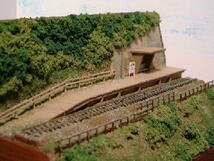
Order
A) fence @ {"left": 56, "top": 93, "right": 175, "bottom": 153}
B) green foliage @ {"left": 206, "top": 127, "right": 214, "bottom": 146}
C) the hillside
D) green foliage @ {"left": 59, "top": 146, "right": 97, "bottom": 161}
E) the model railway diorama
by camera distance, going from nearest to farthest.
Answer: green foliage @ {"left": 59, "top": 146, "right": 97, "bottom": 161}, fence @ {"left": 56, "top": 93, "right": 175, "bottom": 153}, the model railway diorama, the hillside, green foliage @ {"left": 206, "top": 127, "right": 214, "bottom": 146}

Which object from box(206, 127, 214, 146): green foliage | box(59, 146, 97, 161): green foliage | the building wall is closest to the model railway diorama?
box(59, 146, 97, 161): green foliage

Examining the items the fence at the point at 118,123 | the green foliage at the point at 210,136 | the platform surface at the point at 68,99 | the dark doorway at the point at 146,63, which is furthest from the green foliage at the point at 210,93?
the dark doorway at the point at 146,63

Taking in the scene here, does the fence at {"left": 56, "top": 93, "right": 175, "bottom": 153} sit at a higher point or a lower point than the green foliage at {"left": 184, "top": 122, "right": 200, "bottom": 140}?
higher

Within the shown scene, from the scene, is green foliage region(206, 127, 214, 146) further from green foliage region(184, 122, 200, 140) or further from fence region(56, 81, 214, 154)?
fence region(56, 81, 214, 154)

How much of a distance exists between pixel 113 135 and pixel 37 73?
5613mm

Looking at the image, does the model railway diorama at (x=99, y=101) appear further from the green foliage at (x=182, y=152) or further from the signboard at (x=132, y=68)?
the green foliage at (x=182, y=152)

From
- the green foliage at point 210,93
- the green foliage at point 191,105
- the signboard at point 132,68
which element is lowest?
the green foliage at point 191,105

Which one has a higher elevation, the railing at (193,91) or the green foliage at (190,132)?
the railing at (193,91)

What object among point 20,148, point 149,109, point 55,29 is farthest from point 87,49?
point 20,148

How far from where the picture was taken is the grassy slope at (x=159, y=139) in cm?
1727

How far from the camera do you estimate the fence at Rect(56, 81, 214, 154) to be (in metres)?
16.9

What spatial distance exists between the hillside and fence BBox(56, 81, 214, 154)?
4.56 m

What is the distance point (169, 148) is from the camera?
65.4 ft

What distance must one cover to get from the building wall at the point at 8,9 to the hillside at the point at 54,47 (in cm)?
378
